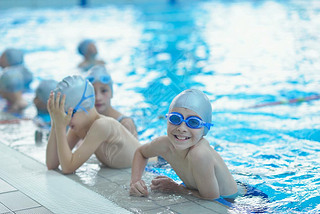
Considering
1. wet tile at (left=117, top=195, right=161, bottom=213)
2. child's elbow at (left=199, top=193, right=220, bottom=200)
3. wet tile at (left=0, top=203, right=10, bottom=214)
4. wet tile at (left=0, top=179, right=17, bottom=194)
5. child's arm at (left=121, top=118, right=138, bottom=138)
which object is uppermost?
child's arm at (left=121, top=118, right=138, bottom=138)

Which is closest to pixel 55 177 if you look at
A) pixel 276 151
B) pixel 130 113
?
pixel 276 151

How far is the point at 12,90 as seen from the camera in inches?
315

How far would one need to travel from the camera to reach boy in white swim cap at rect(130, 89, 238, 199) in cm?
376

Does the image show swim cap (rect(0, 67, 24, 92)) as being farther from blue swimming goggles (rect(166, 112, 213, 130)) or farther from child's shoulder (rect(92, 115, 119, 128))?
blue swimming goggles (rect(166, 112, 213, 130))

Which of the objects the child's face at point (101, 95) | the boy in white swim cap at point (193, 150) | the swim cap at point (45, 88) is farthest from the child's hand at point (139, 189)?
the swim cap at point (45, 88)

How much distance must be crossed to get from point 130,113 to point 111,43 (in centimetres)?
755

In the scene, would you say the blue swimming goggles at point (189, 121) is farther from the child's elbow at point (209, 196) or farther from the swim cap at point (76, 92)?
the swim cap at point (76, 92)

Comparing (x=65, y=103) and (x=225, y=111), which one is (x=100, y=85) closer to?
(x=65, y=103)

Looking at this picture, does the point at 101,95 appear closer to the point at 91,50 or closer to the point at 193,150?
the point at 193,150

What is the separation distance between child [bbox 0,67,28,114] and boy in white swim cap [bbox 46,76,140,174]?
3.36 metres

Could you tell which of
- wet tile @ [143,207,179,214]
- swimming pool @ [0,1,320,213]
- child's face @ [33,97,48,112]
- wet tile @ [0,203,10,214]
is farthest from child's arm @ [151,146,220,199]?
child's face @ [33,97,48,112]

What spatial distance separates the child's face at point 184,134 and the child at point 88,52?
6.35m

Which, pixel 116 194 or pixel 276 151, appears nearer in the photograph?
pixel 116 194

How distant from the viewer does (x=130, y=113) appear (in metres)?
7.50
